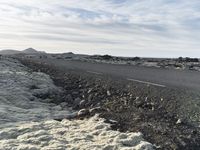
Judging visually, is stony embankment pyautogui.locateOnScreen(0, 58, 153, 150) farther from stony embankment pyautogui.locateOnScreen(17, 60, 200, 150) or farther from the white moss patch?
stony embankment pyautogui.locateOnScreen(17, 60, 200, 150)

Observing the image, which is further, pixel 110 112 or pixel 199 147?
pixel 110 112

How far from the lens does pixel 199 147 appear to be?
26.5ft

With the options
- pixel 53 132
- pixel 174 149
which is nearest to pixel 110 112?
pixel 53 132

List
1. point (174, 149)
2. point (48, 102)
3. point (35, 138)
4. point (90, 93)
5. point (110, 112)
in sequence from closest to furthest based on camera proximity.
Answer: point (174, 149) < point (35, 138) < point (110, 112) < point (48, 102) < point (90, 93)

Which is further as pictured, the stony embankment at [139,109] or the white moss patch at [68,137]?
the stony embankment at [139,109]

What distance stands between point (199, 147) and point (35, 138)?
3065 mm

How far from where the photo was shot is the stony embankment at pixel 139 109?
8.38m

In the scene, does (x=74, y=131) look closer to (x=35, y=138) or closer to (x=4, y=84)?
(x=35, y=138)

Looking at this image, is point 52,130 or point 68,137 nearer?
point 68,137

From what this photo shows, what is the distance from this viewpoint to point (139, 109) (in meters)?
10.8

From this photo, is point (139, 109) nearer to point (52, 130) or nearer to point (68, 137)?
point (52, 130)

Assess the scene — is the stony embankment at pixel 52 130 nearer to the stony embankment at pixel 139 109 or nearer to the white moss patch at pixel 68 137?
the white moss patch at pixel 68 137

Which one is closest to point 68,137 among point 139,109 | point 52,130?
point 52,130

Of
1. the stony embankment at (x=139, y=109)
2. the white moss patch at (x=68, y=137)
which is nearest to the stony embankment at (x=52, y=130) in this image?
the white moss patch at (x=68, y=137)
